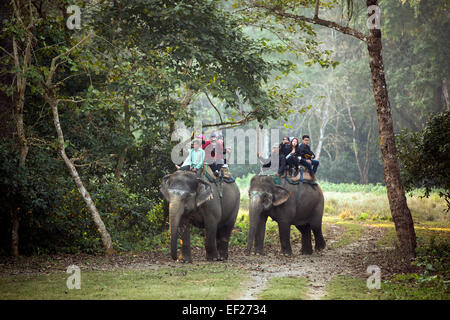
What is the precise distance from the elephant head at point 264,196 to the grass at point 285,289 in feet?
14.0

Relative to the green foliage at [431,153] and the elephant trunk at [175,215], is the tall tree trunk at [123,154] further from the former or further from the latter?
the green foliage at [431,153]

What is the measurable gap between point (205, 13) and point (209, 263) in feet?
25.5

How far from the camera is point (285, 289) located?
10.3m

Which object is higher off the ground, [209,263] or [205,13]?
[205,13]

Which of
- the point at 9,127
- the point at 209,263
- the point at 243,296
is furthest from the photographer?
the point at 9,127

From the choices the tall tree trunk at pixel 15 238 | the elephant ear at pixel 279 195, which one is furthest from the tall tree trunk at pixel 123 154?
the elephant ear at pixel 279 195

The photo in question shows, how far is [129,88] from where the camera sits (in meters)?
16.6

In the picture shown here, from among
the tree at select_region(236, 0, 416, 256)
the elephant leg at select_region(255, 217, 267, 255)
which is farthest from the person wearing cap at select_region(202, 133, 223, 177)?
the tree at select_region(236, 0, 416, 256)

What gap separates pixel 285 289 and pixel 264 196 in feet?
19.6

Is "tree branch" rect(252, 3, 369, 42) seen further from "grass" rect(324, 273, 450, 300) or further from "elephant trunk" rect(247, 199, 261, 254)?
"grass" rect(324, 273, 450, 300)

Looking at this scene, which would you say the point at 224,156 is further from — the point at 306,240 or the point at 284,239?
the point at 306,240
